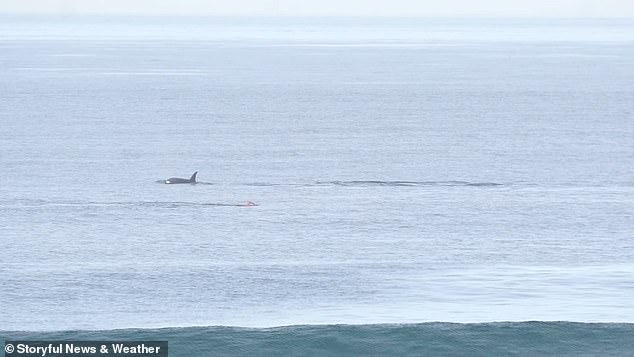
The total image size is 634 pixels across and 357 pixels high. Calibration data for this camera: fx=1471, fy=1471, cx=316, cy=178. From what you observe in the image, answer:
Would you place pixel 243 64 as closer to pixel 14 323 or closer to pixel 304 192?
pixel 304 192

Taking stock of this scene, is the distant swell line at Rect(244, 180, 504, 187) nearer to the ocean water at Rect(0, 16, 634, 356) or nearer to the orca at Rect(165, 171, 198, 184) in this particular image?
the ocean water at Rect(0, 16, 634, 356)

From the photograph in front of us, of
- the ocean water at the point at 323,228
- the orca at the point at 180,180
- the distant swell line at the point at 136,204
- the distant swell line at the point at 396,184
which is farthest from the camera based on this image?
the distant swell line at the point at 396,184

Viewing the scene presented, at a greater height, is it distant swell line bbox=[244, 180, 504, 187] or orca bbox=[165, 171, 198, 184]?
orca bbox=[165, 171, 198, 184]

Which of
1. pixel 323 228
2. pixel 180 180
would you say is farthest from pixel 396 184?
pixel 323 228

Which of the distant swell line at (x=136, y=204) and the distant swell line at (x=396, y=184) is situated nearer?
the distant swell line at (x=136, y=204)

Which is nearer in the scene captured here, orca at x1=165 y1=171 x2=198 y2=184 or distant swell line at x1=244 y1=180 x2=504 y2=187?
orca at x1=165 y1=171 x2=198 y2=184

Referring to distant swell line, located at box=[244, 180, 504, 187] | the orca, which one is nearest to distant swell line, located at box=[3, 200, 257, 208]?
the orca

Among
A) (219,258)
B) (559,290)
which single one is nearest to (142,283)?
(219,258)

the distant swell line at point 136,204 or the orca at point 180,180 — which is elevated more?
the orca at point 180,180

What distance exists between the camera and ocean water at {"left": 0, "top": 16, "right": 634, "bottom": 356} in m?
38.9

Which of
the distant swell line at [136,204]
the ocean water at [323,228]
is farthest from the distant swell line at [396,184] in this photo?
the distant swell line at [136,204]

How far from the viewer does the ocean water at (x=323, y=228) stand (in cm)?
3891

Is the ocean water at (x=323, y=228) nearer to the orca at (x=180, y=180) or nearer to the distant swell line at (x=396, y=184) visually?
the distant swell line at (x=396, y=184)

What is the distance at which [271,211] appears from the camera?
194 ft
